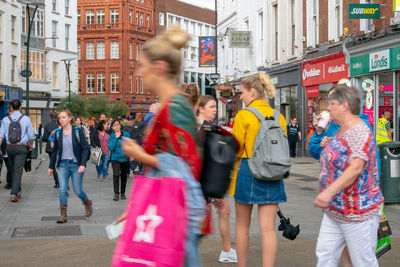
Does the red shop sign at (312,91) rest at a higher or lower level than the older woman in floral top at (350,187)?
higher

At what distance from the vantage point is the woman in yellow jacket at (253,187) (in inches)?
213

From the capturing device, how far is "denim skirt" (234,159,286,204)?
213 inches

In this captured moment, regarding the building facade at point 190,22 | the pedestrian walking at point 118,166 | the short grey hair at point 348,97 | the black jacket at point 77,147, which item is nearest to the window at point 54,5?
the building facade at point 190,22

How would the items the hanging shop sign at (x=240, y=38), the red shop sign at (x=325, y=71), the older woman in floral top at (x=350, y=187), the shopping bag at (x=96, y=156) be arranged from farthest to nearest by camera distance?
the hanging shop sign at (x=240, y=38)
the red shop sign at (x=325, y=71)
the shopping bag at (x=96, y=156)
the older woman in floral top at (x=350, y=187)

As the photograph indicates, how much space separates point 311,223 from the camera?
9.38 m

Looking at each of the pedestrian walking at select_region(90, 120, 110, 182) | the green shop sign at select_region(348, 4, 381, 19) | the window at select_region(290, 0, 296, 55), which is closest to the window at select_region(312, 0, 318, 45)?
the window at select_region(290, 0, 296, 55)

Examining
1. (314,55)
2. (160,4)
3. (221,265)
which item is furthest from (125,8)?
(221,265)

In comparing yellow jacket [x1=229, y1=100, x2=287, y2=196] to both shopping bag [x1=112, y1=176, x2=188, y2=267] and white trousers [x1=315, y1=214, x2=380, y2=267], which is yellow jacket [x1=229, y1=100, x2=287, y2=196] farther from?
shopping bag [x1=112, y1=176, x2=188, y2=267]

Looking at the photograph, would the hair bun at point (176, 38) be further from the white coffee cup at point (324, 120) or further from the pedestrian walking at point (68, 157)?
the pedestrian walking at point (68, 157)

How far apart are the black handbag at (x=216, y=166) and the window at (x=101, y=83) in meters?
79.6

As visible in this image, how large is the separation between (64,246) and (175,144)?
16.2 ft

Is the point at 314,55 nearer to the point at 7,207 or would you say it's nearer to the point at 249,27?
the point at 249,27

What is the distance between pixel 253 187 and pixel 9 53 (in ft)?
126

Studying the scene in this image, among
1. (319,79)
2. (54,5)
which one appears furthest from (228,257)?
(54,5)
